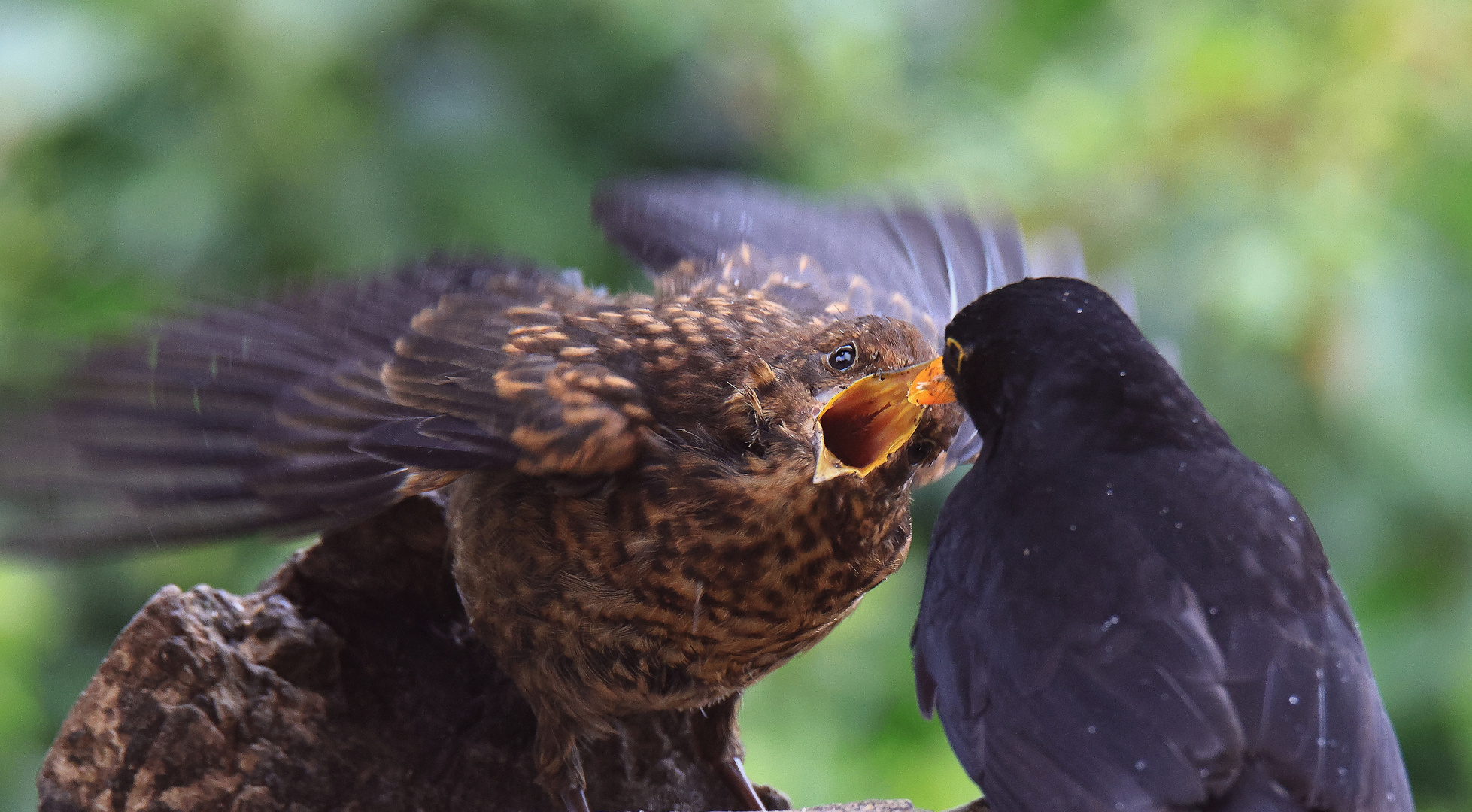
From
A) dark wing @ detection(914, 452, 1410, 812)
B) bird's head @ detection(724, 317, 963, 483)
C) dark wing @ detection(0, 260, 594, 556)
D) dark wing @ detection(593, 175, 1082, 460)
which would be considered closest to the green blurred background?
dark wing @ detection(593, 175, 1082, 460)

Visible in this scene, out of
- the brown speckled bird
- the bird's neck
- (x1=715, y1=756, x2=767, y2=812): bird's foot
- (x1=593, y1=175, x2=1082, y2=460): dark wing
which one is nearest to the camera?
the bird's neck

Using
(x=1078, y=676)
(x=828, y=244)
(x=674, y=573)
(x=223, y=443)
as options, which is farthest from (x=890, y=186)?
(x=1078, y=676)

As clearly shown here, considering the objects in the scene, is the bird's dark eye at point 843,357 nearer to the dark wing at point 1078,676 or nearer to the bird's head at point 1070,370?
the bird's head at point 1070,370

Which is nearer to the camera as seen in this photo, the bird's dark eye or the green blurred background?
the bird's dark eye

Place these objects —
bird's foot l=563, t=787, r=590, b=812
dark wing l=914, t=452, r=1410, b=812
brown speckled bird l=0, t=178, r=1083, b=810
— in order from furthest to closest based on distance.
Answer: bird's foot l=563, t=787, r=590, b=812 < brown speckled bird l=0, t=178, r=1083, b=810 < dark wing l=914, t=452, r=1410, b=812

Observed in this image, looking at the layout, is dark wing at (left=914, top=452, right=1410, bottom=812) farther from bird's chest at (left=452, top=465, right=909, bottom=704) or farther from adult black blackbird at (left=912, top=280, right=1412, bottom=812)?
bird's chest at (left=452, top=465, right=909, bottom=704)

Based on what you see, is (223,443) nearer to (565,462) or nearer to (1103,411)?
(565,462)
